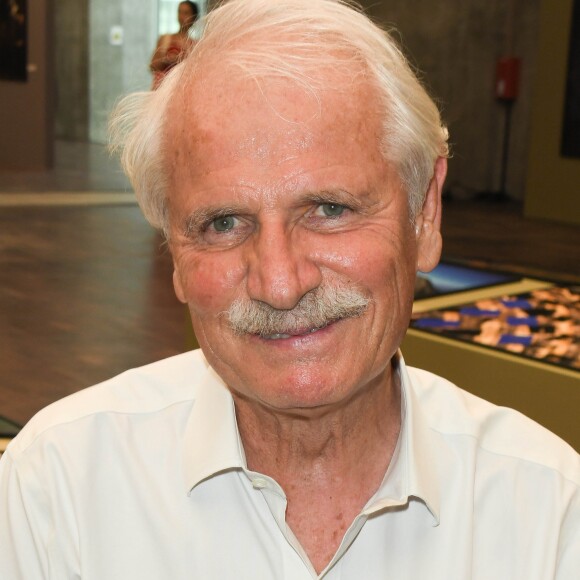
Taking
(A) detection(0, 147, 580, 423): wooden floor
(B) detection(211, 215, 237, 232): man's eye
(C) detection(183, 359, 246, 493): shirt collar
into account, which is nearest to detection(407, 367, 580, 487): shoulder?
(C) detection(183, 359, 246, 493): shirt collar

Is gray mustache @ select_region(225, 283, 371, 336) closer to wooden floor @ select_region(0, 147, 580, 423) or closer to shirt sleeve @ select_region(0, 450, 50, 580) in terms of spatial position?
shirt sleeve @ select_region(0, 450, 50, 580)

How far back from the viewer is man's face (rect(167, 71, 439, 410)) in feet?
4.98

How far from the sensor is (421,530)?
160 centimetres

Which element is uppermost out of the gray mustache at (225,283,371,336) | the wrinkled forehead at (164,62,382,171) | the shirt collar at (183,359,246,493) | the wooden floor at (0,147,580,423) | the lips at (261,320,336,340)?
the wrinkled forehead at (164,62,382,171)

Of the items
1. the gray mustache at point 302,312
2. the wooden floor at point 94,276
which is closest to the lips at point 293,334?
the gray mustache at point 302,312

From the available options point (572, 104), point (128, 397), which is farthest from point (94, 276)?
point (128, 397)

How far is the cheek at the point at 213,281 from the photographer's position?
1.55 meters

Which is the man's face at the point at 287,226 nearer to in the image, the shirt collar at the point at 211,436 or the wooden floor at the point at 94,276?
the shirt collar at the point at 211,436

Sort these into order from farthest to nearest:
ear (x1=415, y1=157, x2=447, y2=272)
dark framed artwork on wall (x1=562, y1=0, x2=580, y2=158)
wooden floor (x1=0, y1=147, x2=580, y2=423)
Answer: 1. dark framed artwork on wall (x1=562, y1=0, x2=580, y2=158)
2. wooden floor (x1=0, y1=147, x2=580, y2=423)
3. ear (x1=415, y1=157, x2=447, y2=272)

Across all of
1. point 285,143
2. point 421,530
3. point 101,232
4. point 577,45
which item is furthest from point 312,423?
point 577,45

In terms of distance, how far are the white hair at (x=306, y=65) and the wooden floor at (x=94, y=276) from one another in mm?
2087

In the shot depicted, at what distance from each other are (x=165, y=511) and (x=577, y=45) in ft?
36.3

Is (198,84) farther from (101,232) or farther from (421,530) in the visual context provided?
(101,232)

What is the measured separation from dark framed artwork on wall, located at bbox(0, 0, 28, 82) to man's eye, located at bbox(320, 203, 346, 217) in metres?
13.3
